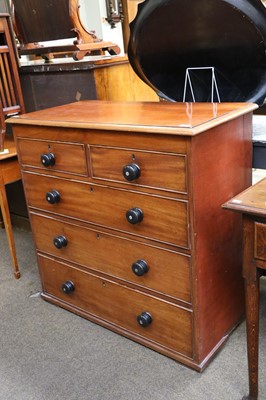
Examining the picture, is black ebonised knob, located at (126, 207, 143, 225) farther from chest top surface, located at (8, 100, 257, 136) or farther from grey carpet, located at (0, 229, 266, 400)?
grey carpet, located at (0, 229, 266, 400)

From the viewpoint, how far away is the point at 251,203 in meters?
1.30

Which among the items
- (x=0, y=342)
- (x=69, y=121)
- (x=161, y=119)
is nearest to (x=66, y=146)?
(x=69, y=121)

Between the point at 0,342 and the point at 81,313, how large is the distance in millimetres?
397

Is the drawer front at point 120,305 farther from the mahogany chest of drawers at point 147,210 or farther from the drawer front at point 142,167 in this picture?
the drawer front at point 142,167

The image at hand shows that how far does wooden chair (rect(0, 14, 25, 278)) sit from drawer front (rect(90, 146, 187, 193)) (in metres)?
0.84

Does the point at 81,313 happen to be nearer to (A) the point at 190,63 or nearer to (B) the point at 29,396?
(B) the point at 29,396

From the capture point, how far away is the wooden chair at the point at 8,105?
239cm

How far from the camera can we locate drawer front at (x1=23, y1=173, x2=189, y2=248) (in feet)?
5.07

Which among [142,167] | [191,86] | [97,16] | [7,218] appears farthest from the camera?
[97,16]

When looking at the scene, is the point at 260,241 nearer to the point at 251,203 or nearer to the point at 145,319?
the point at 251,203

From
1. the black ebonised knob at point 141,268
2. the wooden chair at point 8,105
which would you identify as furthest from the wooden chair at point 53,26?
the black ebonised knob at point 141,268

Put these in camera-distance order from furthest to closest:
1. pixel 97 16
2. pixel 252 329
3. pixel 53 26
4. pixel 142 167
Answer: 1. pixel 97 16
2. pixel 53 26
3. pixel 142 167
4. pixel 252 329

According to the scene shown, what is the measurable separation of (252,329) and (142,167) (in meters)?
0.67

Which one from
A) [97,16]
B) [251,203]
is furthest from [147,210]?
[97,16]
